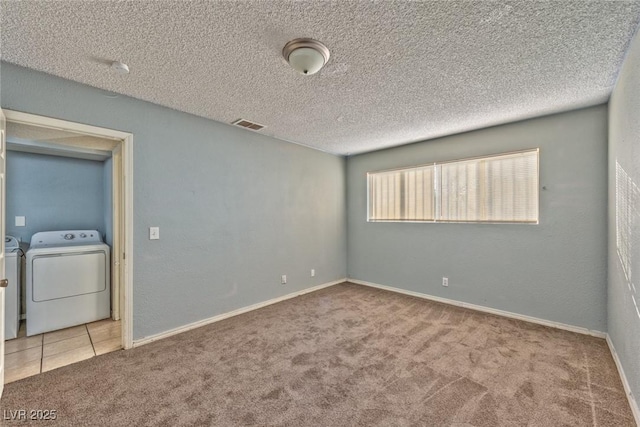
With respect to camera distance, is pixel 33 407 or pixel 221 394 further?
pixel 221 394

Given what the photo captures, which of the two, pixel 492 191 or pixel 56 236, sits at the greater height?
pixel 492 191

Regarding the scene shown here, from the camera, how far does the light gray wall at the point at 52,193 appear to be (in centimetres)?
329

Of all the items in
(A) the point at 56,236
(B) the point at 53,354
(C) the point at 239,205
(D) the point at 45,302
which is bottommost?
(B) the point at 53,354

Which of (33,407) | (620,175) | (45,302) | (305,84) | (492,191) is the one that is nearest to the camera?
(33,407)

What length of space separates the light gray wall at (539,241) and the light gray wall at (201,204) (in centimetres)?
178

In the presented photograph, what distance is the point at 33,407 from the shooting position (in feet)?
5.70

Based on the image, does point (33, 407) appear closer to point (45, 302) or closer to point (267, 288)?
point (45, 302)

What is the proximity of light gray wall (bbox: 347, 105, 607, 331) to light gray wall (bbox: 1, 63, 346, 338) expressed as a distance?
1.78 m

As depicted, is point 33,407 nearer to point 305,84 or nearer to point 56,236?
point 56,236

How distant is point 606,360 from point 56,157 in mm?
6466

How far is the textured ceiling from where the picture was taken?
1.48m

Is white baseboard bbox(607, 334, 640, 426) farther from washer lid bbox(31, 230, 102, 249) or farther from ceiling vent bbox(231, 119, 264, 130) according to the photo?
washer lid bbox(31, 230, 102, 249)

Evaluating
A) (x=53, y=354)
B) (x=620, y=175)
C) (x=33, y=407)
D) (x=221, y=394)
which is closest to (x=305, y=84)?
(x=221, y=394)

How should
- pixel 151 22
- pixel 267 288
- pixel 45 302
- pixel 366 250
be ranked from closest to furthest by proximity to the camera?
pixel 151 22 → pixel 45 302 → pixel 267 288 → pixel 366 250
